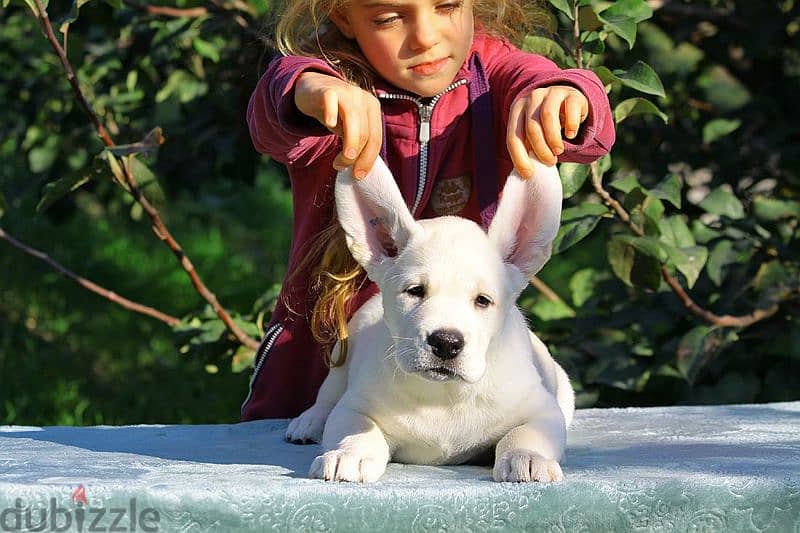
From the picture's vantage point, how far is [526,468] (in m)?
2.16

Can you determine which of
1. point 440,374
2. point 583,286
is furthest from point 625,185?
point 440,374

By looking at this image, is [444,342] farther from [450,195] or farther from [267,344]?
[267,344]

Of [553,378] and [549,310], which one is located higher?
[549,310]

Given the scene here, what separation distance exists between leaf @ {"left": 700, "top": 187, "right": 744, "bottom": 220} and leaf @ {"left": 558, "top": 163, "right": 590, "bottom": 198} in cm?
83

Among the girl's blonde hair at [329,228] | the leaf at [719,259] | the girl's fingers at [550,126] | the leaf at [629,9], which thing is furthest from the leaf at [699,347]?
the girl's fingers at [550,126]

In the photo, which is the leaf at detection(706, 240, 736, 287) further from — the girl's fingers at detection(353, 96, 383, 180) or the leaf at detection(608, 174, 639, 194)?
the girl's fingers at detection(353, 96, 383, 180)

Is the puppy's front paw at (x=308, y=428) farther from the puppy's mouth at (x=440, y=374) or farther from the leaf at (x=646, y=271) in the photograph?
the leaf at (x=646, y=271)

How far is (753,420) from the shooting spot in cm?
299

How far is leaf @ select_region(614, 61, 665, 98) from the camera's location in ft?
9.77

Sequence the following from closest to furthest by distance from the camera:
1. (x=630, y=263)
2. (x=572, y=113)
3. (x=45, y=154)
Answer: (x=572, y=113), (x=630, y=263), (x=45, y=154)


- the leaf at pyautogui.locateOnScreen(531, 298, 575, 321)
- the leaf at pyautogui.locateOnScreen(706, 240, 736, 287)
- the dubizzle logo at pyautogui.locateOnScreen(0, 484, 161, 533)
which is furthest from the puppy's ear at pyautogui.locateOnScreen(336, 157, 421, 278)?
the leaf at pyautogui.locateOnScreen(531, 298, 575, 321)

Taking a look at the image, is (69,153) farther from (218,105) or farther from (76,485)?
(76,485)

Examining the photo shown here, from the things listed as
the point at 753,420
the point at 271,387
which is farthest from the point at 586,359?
the point at 271,387

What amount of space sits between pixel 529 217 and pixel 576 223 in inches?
32.9
